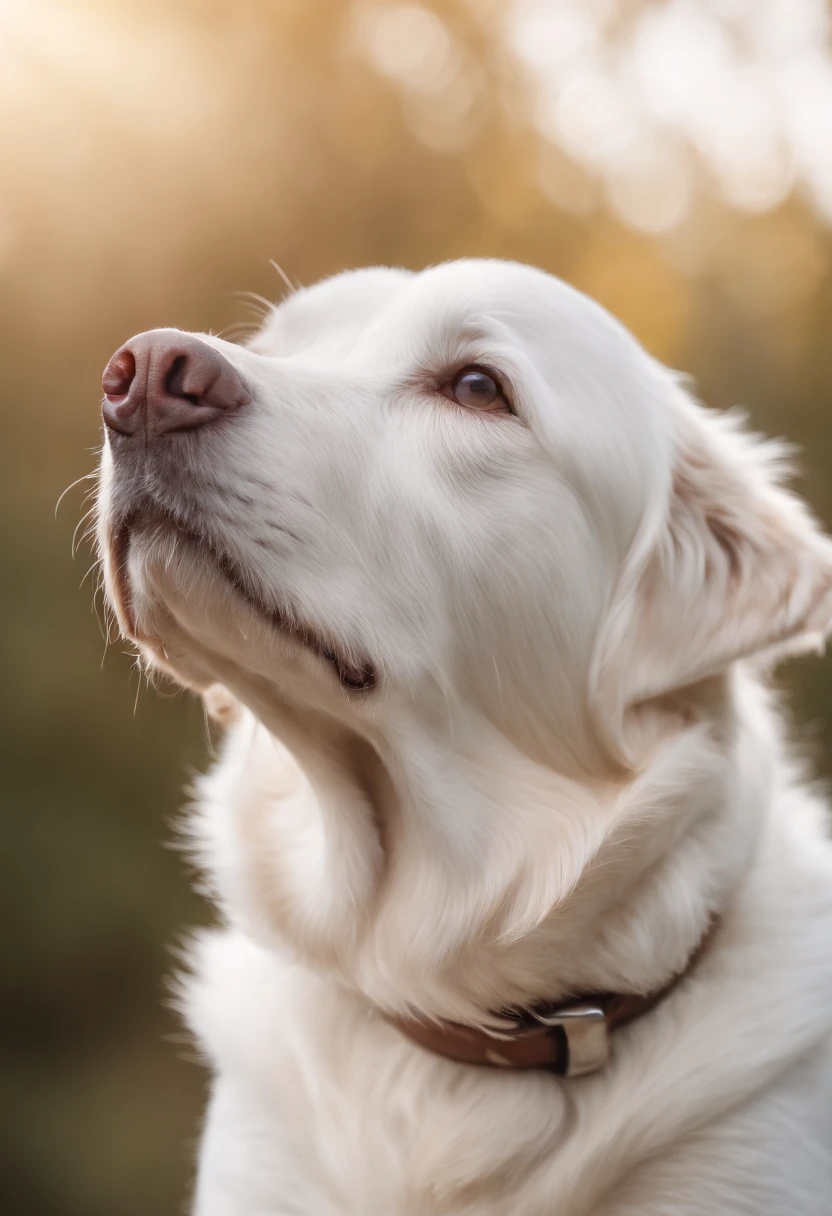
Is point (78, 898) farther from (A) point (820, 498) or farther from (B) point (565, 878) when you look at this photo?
(A) point (820, 498)

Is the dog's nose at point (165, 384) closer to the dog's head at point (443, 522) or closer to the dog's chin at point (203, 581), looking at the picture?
the dog's head at point (443, 522)

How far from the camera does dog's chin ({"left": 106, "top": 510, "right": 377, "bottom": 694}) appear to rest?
1.62 metres

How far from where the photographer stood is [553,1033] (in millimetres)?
1874

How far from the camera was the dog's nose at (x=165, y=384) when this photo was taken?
5.04ft

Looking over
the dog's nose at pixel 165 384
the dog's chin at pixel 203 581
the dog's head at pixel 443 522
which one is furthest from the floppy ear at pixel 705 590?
the dog's nose at pixel 165 384

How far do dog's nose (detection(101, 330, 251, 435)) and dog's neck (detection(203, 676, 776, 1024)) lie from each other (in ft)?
1.80

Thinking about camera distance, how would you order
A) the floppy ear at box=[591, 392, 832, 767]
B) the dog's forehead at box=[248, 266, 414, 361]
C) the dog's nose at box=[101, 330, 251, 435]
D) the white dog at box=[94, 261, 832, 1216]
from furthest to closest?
the dog's forehead at box=[248, 266, 414, 361] → the floppy ear at box=[591, 392, 832, 767] → the white dog at box=[94, 261, 832, 1216] → the dog's nose at box=[101, 330, 251, 435]

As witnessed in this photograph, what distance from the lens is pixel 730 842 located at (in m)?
1.96

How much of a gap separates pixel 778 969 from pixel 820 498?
3.18 m

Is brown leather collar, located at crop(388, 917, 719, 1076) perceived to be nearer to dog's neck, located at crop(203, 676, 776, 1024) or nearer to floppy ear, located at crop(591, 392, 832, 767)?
dog's neck, located at crop(203, 676, 776, 1024)

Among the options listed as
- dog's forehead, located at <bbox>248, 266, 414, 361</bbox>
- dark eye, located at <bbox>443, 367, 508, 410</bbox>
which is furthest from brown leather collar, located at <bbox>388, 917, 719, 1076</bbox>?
dog's forehead, located at <bbox>248, 266, 414, 361</bbox>

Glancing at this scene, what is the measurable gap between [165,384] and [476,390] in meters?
0.56

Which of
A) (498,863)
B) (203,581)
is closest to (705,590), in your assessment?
(498,863)

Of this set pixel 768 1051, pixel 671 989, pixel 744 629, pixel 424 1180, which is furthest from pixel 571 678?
pixel 424 1180
